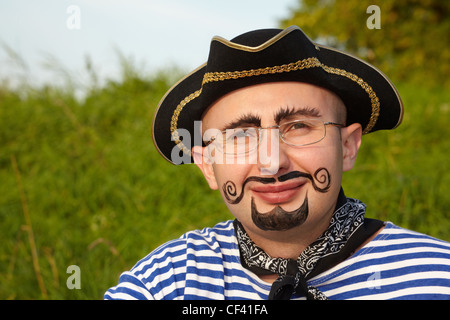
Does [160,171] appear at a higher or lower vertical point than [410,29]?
lower

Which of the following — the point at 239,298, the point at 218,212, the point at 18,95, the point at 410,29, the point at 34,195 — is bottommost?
the point at 239,298

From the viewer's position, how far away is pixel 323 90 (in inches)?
76.4

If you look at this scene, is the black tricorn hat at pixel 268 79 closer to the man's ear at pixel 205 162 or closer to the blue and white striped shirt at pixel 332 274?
the man's ear at pixel 205 162

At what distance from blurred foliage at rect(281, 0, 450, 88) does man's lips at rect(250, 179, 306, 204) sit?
34.6 ft

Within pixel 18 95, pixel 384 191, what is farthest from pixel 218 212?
pixel 18 95

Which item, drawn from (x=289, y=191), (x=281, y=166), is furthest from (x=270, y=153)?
(x=289, y=191)

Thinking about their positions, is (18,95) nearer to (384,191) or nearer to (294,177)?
(384,191)

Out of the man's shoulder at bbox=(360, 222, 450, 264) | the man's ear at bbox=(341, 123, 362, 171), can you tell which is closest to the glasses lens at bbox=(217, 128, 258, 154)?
the man's ear at bbox=(341, 123, 362, 171)

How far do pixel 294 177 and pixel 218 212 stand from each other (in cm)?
305

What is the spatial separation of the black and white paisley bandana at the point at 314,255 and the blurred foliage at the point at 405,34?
33.8ft

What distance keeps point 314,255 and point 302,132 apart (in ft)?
1.75

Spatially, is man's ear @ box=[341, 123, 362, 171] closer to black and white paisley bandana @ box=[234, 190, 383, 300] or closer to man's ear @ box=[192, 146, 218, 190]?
black and white paisley bandana @ box=[234, 190, 383, 300]

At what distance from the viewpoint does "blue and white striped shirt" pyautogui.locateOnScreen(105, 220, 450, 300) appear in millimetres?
1815

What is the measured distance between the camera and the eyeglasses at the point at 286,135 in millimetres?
1862
